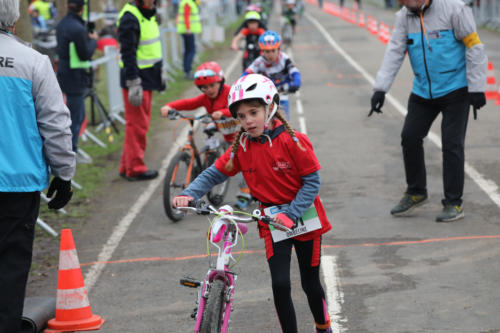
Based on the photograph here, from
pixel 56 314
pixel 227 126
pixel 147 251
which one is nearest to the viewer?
pixel 56 314

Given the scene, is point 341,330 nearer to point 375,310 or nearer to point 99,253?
point 375,310

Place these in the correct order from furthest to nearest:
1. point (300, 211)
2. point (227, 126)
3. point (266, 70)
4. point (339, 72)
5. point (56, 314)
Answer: point (339, 72) → point (266, 70) → point (227, 126) → point (56, 314) → point (300, 211)

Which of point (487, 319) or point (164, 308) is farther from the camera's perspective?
point (164, 308)

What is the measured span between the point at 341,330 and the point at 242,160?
153cm

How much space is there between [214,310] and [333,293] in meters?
2.14

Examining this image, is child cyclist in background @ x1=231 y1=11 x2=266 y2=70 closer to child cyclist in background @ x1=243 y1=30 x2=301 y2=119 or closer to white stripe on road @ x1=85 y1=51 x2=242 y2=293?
white stripe on road @ x1=85 y1=51 x2=242 y2=293

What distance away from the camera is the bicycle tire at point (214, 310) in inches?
176

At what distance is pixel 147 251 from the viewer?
7992mm

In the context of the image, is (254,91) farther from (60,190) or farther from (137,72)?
(137,72)

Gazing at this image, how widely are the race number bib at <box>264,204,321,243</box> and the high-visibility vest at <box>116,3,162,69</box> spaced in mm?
6163

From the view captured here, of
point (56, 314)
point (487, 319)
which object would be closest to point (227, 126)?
point (56, 314)

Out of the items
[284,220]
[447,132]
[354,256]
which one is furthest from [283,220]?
[447,132]

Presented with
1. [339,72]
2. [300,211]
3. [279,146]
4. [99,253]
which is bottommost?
[339,72]

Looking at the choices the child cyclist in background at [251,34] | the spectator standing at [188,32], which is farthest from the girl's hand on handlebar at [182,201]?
the spectator standing at [188,32]
